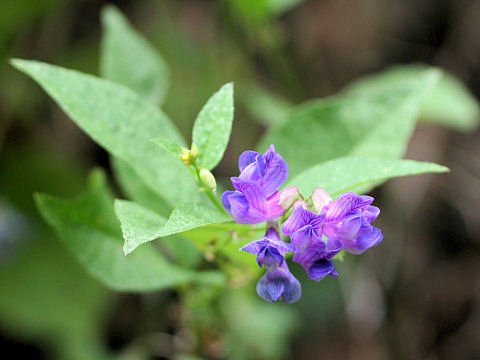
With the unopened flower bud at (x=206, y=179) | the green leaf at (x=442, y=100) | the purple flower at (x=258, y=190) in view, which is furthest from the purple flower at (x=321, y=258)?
the green leaf at (x=442, y=100)

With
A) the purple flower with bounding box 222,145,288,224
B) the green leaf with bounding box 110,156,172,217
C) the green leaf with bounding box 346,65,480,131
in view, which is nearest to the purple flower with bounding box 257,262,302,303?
the purple flower with bounding box 222,145,288,224

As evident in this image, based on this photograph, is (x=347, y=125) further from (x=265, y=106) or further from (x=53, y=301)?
(x=53, y=301)

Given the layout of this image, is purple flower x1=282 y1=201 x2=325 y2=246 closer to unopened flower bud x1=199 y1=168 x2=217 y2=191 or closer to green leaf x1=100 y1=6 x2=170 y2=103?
unopened flower bud x1=199 y1=168 x2=217 y2=191

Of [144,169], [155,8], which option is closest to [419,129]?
[155,8]

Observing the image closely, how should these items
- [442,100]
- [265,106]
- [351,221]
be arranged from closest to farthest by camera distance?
1. [351,221]
2. [442,100]
3. [265,106]

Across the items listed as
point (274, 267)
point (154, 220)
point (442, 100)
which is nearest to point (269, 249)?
point (274, 267)

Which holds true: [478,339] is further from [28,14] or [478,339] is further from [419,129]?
[28,14]

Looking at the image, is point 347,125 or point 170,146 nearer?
point 170,146

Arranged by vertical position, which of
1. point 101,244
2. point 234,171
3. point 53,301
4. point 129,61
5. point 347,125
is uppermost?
point 129,61

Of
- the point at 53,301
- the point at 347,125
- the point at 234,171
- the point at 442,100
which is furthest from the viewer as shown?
the point at 234,171
